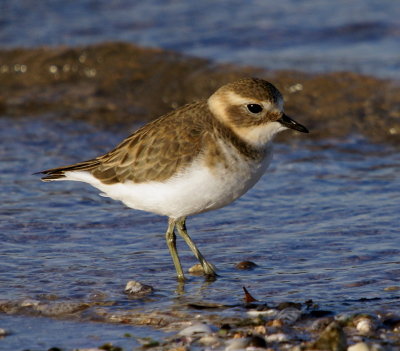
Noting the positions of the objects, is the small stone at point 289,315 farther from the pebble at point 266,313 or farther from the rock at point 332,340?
the rock at point 332,340

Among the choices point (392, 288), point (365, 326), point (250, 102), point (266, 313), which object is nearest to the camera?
point (365, 326)

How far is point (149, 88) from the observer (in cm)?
1335

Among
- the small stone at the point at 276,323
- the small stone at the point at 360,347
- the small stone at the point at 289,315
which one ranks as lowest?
the small stone at the point at 360,347

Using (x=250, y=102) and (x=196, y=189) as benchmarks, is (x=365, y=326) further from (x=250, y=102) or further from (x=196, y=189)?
(x=250, y=102)

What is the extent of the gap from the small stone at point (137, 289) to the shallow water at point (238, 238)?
0.06m

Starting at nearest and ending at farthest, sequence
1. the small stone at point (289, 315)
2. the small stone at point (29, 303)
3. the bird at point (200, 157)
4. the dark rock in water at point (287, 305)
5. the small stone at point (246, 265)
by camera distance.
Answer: the small stone at point (289, 315)
the dark rock in water at point (287, 305)
the small stone at point (29, 303)
the bird at point (200, 157)
the small stone at point (246, 265)

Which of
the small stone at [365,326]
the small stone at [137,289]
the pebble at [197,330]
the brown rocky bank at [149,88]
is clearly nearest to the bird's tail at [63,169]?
the small stone at [137,289]

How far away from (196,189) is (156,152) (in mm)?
551

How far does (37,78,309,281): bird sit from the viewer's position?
6.78 metres

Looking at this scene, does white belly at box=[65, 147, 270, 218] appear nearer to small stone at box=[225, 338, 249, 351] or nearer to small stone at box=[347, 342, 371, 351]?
small stone at box=[225, 338, 249, 351]

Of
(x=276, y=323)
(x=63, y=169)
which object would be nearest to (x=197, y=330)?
(x=276, y=323)

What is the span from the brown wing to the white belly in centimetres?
9

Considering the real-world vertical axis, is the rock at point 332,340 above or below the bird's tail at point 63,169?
below

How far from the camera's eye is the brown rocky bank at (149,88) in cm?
1170
